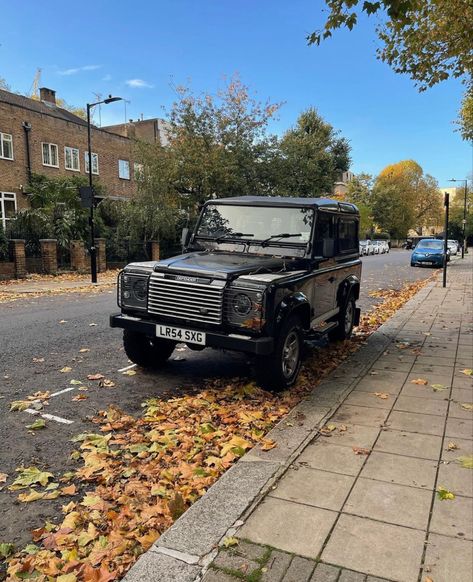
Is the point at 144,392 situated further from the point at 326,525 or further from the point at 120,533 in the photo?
the point at 326,525

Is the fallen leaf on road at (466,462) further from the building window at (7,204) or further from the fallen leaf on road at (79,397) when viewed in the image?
the building window at (7,204)

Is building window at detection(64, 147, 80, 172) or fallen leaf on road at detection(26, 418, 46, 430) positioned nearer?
fallen leaf on road at detection(26, 418, 46, 430)

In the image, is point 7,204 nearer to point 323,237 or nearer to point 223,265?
point 323,237

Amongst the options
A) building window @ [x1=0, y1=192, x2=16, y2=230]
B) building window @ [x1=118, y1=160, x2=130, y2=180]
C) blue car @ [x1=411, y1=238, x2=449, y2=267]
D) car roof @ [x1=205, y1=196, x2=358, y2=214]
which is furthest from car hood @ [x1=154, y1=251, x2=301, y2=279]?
building window @ [x1=118, y1=160, x2=130, y2=180]

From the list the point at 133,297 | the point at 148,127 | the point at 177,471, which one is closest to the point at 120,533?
the point at 177,471

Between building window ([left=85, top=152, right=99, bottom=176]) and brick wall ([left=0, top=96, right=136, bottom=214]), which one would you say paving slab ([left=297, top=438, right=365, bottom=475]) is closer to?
brick wall ([left=0, top=96, right=136, bottom=214])

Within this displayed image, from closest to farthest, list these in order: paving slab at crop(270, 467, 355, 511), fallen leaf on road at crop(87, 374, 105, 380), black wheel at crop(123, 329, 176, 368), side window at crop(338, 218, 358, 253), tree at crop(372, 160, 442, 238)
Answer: paving slab at crop(270, 467, 355, 511), fallen leaf on road at crop(87, 374, 105, 380), black wheel at crop(123, 329, 176, 368), side window at crop(338, 218, 358, 253), tree at crop(372, 160, 442, 238)

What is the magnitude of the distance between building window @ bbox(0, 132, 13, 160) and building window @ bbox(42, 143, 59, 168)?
258 centimetres

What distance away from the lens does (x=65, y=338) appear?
310 inches

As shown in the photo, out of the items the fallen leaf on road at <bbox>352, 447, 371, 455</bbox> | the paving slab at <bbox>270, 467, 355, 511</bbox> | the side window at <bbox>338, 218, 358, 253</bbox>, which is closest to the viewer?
the paving slab at <bbox>270, 467, 355, 511</bbox>

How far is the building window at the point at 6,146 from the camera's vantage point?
86.7 ft

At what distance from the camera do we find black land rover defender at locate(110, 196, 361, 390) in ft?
15.8

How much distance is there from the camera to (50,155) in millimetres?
29828

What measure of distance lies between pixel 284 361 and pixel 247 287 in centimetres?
100
